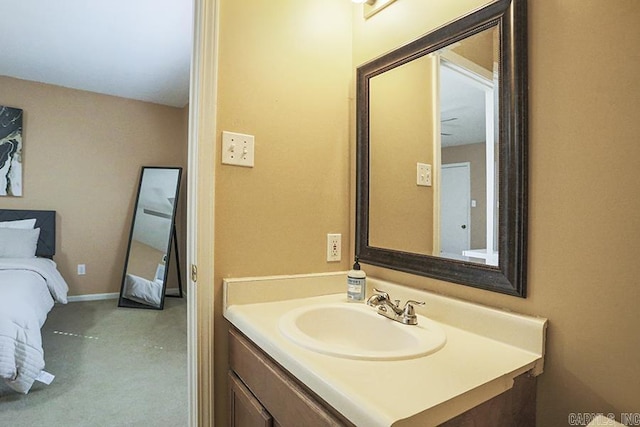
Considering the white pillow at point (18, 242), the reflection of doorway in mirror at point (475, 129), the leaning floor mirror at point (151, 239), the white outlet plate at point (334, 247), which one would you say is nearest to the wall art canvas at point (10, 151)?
the white pillow at point (18, 242)

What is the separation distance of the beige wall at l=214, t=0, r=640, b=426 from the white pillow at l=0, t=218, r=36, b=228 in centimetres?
349

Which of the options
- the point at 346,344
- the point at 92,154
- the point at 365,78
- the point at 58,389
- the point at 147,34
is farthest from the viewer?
the point at 92,154

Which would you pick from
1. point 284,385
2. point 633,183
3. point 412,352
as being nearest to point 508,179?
point 633,183

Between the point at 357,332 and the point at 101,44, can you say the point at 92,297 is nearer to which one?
the point at 101,44

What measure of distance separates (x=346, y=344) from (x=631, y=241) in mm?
821

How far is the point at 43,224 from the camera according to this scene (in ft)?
11.9

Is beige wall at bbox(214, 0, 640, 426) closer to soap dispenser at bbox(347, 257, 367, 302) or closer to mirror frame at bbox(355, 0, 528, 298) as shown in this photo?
mirror frame at bbox(355, 0, 528, 298)

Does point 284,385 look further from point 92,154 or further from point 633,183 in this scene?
point 92,154

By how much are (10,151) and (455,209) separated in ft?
14.4

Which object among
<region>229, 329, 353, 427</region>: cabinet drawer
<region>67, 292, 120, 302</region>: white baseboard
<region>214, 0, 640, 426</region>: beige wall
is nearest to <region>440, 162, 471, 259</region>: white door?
<region>214, 0, 640, 426</region>: beige wall

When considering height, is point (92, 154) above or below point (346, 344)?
above

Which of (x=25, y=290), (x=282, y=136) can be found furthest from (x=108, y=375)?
(x=282, y=136)

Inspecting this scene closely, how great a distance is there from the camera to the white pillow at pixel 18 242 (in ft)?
10.5

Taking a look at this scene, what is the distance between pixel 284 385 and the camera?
835 millimetres
